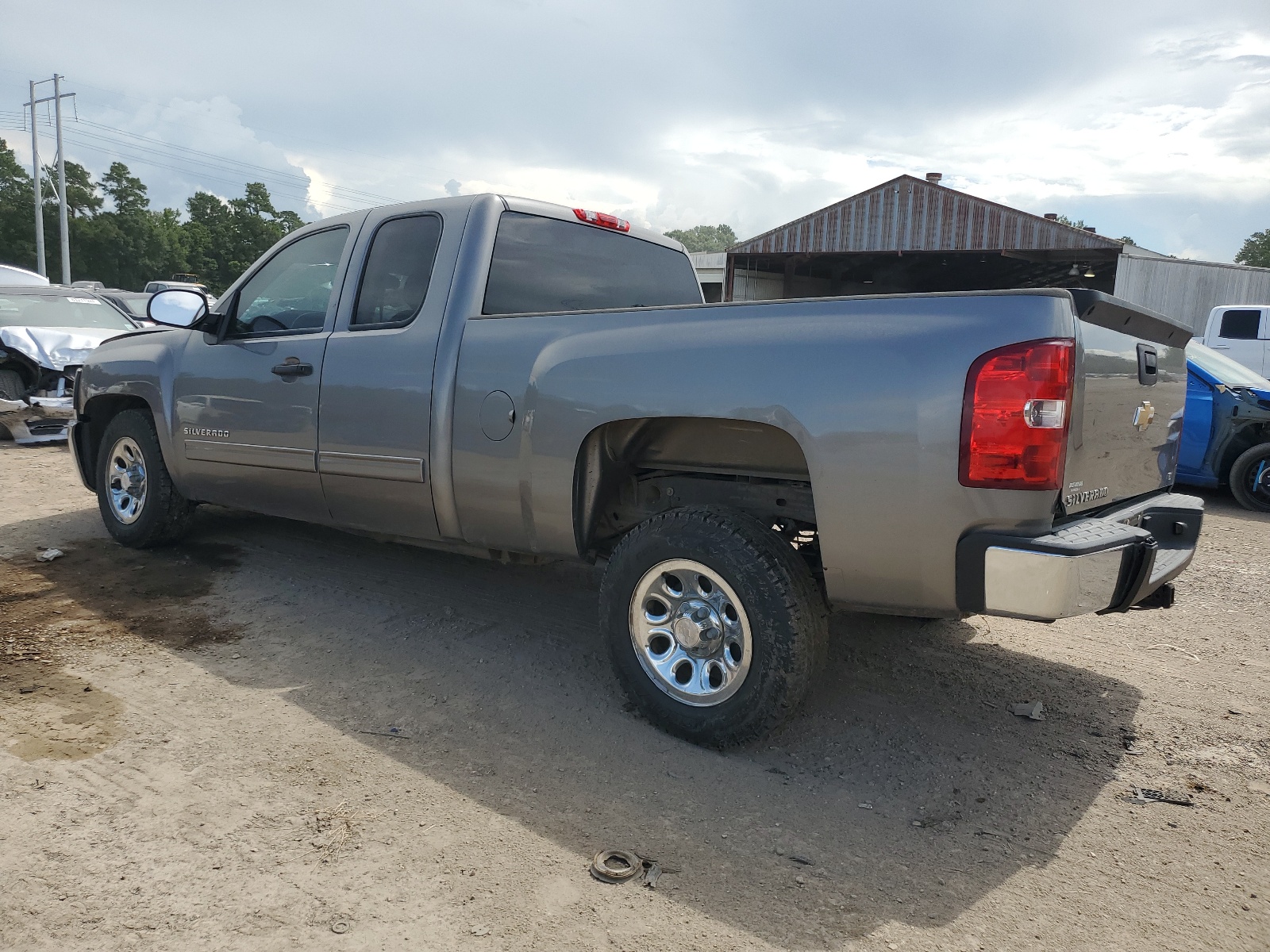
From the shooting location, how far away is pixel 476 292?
12.5 ft

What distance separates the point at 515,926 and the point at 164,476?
4.04m

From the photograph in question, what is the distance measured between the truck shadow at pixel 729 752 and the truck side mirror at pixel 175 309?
1.42 metres

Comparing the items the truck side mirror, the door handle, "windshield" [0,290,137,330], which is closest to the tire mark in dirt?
the door handle

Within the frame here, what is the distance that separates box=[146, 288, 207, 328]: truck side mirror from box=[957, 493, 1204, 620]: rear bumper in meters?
4.24

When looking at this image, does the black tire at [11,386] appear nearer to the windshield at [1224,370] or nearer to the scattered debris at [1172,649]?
the scattered debris at [1172,649]

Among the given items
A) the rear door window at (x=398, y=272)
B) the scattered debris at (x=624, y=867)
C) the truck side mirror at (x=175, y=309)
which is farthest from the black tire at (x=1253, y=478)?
the truck side mirror at (x=175, y=309)

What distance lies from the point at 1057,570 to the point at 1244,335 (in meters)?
13.3

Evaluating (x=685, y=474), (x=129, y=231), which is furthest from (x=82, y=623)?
(x=129, y=231)

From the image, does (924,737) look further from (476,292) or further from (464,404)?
(476,292)

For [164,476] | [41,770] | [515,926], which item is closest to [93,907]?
[41,770]

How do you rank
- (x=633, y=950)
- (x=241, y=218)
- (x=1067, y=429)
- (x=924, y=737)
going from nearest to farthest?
(x=633, y=950), (x=1067, y=429), (x=924, y=737), (x=241, y=218)

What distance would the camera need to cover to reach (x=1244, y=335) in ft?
43.0

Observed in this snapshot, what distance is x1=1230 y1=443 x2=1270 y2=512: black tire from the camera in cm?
803

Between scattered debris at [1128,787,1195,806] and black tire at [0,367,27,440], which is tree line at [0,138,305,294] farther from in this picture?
scattered debris at [1128,787,1195,806]
